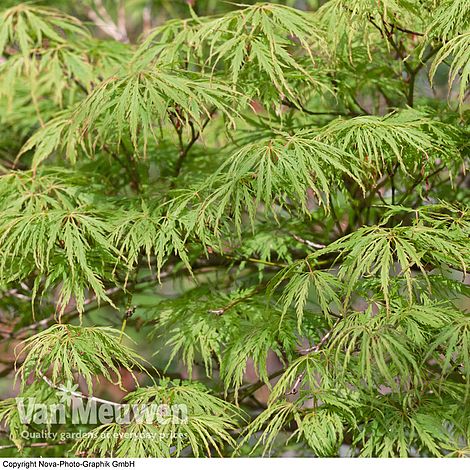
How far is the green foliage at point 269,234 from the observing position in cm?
113

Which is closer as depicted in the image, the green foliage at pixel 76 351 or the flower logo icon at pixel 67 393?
the green foliage at pixel 76 351

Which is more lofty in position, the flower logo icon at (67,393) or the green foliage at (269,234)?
the green foliage at (269,234)

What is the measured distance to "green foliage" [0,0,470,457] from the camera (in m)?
1.13

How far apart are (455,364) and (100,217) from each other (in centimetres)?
65

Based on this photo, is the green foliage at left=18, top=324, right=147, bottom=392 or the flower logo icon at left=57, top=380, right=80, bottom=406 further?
the flower logo icon at left=57, top=380, right=80, bottom=406

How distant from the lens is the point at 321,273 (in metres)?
1.21

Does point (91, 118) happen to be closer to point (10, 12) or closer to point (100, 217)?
point (100, 217)

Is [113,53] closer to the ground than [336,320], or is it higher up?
higher up

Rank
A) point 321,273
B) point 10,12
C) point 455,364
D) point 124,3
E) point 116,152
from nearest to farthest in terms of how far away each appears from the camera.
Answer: point 455,364 < point 321,273 < point 116,152 < point 10,12 < point 124,3

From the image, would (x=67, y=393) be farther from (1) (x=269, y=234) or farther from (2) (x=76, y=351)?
(1) (x=269, y=234)

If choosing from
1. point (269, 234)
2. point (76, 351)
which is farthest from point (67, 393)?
point (269, 234)

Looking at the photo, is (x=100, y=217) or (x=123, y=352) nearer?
(x=123, y=352)

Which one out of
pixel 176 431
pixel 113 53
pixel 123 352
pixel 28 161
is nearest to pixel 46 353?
pixel 123 352

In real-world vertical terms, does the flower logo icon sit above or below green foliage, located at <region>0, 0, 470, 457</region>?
below
